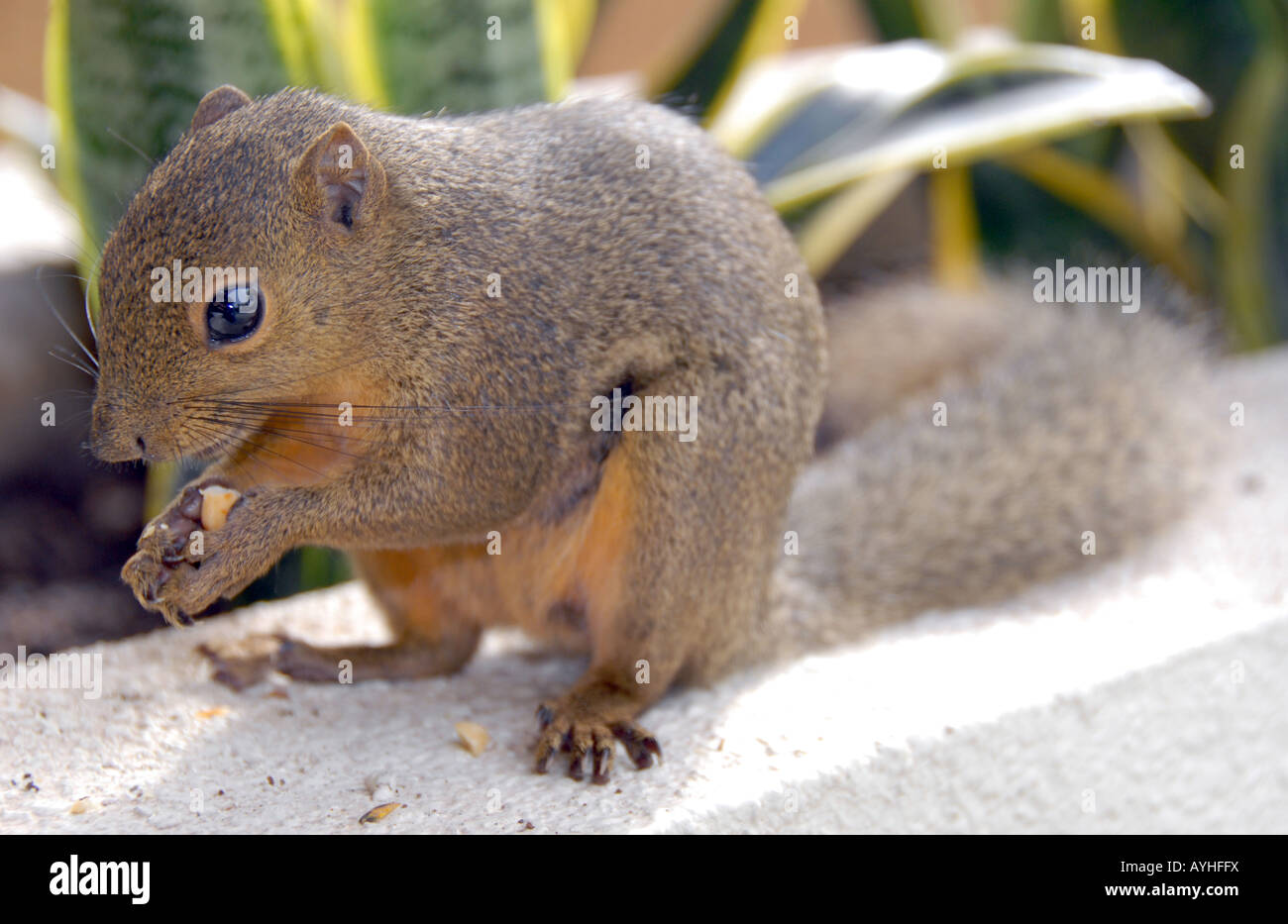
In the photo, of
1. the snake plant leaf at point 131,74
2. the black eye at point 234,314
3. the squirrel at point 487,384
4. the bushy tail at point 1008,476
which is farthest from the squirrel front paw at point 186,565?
the bushy tail at point 1008,476

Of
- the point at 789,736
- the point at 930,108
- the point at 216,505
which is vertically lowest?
the point at 789,736

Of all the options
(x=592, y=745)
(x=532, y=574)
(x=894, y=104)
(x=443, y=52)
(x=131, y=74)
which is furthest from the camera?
(x=894, y=104)

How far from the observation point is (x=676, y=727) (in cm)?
164

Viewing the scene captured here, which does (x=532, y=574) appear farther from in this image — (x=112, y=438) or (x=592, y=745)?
(x=112, y=438)

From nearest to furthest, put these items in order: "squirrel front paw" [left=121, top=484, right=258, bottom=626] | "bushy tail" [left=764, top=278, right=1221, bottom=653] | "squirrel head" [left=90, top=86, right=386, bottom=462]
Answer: "squirrel head" [left=90, top=86, right=386, bottom=462] < "squirrel front paw" [left=121, top=484, right=258, bottom=626] < "bushy tail" [left=764, top=278, right=1221, bottom=653]

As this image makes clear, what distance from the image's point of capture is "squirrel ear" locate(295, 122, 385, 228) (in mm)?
1313

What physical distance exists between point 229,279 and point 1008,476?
133 cm

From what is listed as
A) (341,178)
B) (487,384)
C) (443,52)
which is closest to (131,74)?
(443,52)

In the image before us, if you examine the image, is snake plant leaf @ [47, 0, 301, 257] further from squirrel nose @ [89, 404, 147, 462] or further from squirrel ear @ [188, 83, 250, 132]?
squirrel nose @ [89, 404, 147, 462]

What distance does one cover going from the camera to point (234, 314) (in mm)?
1299

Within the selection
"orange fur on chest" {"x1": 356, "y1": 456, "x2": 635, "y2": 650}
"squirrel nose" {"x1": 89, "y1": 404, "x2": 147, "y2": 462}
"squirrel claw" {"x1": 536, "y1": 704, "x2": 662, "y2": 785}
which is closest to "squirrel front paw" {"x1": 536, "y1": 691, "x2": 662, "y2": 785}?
"squirrel claw" {"x1": 536, "y1": 704, "x2": 662, "y2": 785}

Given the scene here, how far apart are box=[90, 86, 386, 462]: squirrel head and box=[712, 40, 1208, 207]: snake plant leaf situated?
43.3 inches

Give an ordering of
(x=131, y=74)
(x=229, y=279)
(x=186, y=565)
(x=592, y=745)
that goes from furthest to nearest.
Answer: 1. (x=131, y=74)
2. (x=592, y=745)
3. (x=186, y=565)
4. (x=229, y=279)
